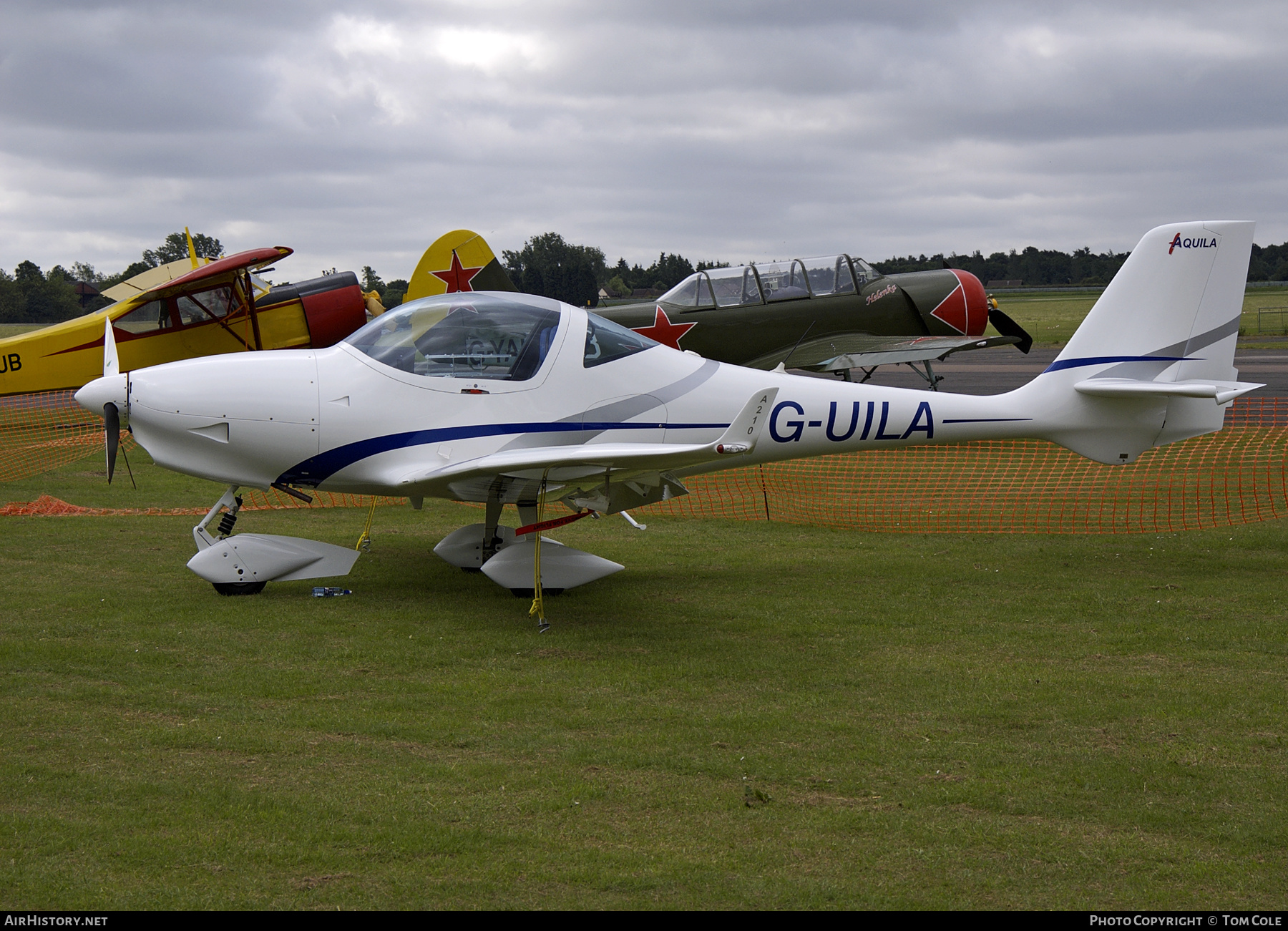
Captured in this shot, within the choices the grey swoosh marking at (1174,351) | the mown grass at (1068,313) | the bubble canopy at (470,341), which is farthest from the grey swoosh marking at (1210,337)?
the mown grass at (1068,313)

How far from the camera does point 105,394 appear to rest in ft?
22.6

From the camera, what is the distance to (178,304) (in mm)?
12773

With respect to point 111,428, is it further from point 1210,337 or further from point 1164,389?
point 1210,337

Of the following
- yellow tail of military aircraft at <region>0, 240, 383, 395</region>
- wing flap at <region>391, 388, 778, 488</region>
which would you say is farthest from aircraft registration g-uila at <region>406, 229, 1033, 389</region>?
wing flap at <region>391, 388, 778, 488</region>

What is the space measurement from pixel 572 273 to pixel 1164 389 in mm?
30580

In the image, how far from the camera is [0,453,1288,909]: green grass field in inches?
133

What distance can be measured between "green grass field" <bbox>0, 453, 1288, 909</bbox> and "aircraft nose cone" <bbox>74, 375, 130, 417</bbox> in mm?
1305

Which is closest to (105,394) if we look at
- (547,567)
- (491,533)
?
(491,533)

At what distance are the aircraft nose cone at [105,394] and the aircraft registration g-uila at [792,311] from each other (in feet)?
27.4

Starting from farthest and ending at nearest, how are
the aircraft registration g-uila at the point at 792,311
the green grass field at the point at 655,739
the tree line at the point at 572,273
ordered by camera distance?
the tree line at the point at 572,273 < the aircraft registration g-uila at the point at 792,311 < the green grass field at the point at 655,739

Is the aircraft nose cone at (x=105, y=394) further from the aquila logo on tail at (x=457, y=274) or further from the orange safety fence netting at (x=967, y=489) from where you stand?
the aquila logo on tail at (x=457, y=274)

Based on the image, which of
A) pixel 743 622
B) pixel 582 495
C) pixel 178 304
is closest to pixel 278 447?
pixel 582 495

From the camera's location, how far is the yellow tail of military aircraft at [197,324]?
477 inches
